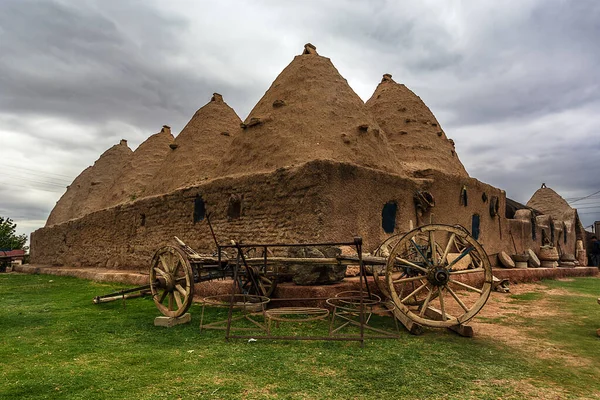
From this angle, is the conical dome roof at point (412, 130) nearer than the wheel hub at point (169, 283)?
No

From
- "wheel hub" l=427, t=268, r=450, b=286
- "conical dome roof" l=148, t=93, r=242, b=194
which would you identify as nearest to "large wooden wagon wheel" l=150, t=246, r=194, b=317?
"wheel hub" l=427, t=268, r=450, b=286

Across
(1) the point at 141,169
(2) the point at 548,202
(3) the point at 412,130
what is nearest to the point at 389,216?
(3) the point at 412,130

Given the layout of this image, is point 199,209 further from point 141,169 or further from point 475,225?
point 141,169

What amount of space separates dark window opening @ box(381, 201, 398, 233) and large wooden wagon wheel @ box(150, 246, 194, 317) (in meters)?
4.98

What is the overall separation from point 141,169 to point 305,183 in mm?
15844

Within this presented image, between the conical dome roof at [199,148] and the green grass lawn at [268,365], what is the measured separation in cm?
946

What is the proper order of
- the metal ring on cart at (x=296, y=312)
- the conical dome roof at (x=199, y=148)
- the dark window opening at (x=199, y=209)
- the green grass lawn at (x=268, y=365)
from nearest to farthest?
the green grass lawn at (x=268, y=365) → the metal ring on cart at (x=296, y=312) → the dark window opening at (x=199, y=209) → the conical dome roof at (x=199, y=148)

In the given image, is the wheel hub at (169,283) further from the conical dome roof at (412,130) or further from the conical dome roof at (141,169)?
the conical dome roof at (141,169)

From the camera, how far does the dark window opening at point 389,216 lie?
31.1 feet

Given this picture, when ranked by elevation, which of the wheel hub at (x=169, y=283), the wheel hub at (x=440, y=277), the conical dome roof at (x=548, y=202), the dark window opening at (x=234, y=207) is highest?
the conical dome roof at (x=548, y=202)

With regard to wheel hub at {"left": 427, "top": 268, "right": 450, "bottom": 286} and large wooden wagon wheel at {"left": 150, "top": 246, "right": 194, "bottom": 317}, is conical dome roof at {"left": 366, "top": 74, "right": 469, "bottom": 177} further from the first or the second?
large wooden wagon wheel at {"left": 150, "top": 246, "right": 194, "bottom": 317}

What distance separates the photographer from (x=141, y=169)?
21.5 metres

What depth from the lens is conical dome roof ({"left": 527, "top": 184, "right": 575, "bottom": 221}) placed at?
91.0 feet

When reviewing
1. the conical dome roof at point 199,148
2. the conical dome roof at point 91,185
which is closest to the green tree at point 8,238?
the conical dome roof at point 91,185
